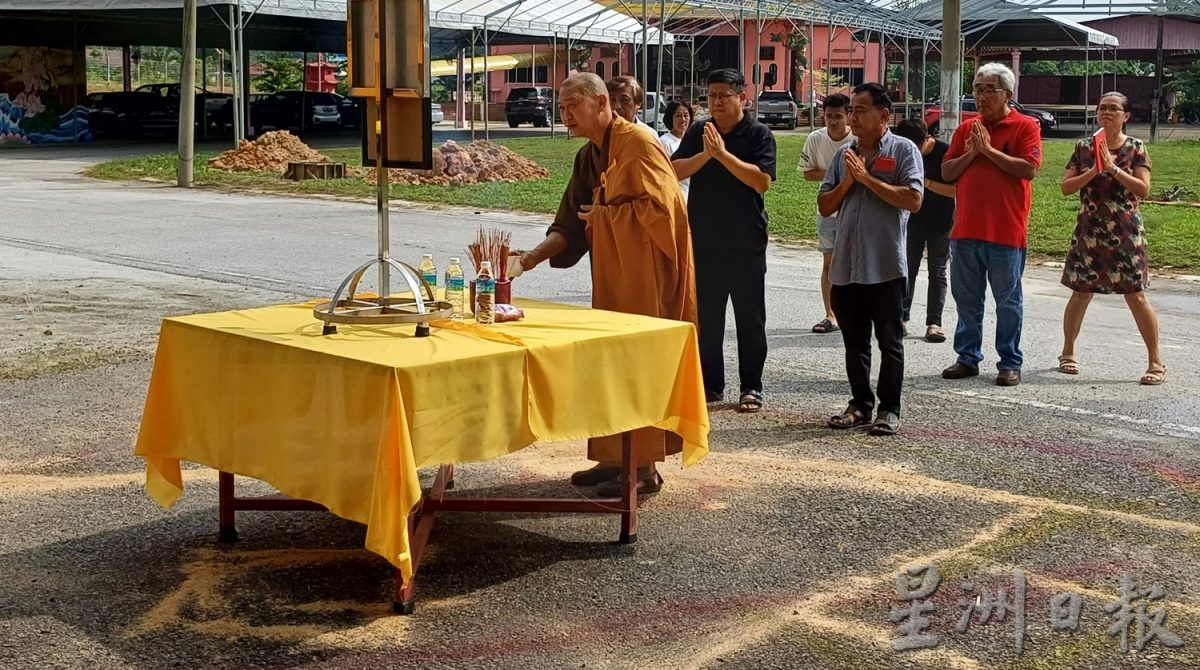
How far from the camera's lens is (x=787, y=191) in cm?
2128

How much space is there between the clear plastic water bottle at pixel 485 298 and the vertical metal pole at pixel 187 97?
18730 mm

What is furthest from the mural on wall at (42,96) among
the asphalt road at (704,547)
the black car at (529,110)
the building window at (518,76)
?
the asphalt road at (704,547)

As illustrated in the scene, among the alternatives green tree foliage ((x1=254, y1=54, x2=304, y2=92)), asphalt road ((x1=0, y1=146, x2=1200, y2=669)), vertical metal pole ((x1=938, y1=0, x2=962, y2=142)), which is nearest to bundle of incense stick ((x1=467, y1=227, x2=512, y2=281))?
asphalt road ((x1=0, y1=146, x2=1200, y2=669))

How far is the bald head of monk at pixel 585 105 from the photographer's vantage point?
5555 mm

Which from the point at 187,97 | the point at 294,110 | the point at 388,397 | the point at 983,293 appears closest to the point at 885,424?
the point at 983,293

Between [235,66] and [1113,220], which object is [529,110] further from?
[1113,220]

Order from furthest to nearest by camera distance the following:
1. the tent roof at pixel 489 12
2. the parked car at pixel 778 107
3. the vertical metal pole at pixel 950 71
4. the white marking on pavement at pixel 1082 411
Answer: the parked car at pixel 778 107 < the tent roof at pixel 489 12 < the vertical metal pole at pixel 950 71 < the white marking on pavement at pixel 1082 411

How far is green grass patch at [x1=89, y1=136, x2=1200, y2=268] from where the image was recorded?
15344 millimetres

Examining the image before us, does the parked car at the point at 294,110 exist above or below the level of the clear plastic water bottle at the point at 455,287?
above

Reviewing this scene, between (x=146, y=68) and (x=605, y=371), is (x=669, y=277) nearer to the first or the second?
(x=605, y=371)

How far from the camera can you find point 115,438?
688 cm

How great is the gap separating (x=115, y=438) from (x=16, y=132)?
3490cm

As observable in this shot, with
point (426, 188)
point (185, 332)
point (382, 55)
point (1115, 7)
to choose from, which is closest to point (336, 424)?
point (185, 332)

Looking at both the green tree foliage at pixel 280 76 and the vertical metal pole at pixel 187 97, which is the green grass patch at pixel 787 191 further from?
the green tree foliage at pixel 280 76
